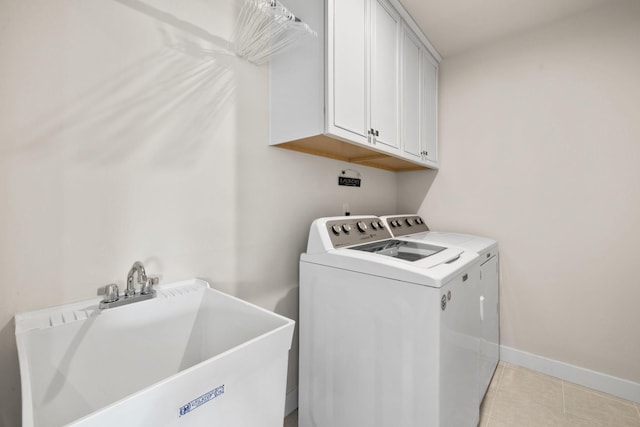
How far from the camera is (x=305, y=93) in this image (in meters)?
1.33

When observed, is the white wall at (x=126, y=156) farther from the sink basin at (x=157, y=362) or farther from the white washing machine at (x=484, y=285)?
the white washing machine at (x=484, y=285)

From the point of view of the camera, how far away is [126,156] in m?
0.99

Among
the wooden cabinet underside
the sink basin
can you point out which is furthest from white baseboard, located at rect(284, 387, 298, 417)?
the wooden cabinet underside

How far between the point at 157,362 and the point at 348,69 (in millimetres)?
1496

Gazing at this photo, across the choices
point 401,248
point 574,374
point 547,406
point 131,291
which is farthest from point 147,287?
point 574,374

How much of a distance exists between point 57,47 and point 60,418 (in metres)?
1.08

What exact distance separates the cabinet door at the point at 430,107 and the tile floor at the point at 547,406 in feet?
5.83

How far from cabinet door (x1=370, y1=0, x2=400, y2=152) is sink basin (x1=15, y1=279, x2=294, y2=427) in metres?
1.25

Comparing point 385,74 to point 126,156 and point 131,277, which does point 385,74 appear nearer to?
point 126,156

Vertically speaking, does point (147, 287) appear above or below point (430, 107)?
below

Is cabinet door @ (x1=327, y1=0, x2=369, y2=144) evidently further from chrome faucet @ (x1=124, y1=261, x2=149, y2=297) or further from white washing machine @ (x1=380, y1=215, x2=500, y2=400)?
chrome faucet @ (x1=124, y1=261, x2=149, y2=297)

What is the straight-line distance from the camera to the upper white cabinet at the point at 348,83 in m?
1.26

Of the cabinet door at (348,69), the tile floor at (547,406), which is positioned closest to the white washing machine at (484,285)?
the tile floor at (547,406)

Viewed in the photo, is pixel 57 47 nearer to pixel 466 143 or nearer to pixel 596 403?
pixel 466 143
